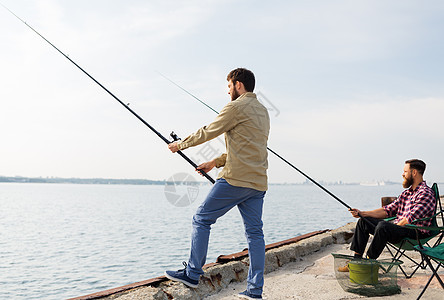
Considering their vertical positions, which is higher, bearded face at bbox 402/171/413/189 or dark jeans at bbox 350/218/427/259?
bearded face at bbox 402/171/413/189

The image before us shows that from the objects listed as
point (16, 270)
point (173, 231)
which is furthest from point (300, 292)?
point (173, 231)

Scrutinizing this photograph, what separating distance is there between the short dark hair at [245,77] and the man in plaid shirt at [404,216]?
1.62 metres

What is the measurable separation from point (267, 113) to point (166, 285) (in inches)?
61.6

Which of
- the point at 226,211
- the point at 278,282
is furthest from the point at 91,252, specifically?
the point at 226,211

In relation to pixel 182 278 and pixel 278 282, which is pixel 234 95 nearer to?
pixel 182 278

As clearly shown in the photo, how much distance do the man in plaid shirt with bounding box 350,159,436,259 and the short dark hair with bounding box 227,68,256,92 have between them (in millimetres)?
1624

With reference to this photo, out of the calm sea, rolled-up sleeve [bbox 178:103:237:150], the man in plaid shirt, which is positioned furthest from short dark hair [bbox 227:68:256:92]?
the calm sea

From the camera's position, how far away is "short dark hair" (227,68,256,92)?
3.16 metres

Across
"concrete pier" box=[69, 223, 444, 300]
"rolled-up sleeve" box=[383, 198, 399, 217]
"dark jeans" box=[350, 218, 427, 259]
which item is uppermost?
"rolled-up sleeve" box=[383, 198, 399, 217]

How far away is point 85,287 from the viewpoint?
10180 mm

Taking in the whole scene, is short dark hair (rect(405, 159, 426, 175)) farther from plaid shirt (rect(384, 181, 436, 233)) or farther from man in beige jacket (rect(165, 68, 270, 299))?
man in beige jacket (rect(165, 68, 270, 299))

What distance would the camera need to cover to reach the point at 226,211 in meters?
3.05

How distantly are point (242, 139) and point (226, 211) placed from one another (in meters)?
0.54

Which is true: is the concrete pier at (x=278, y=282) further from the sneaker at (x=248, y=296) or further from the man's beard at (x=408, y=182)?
the man's beard at (x=408, y=182)
